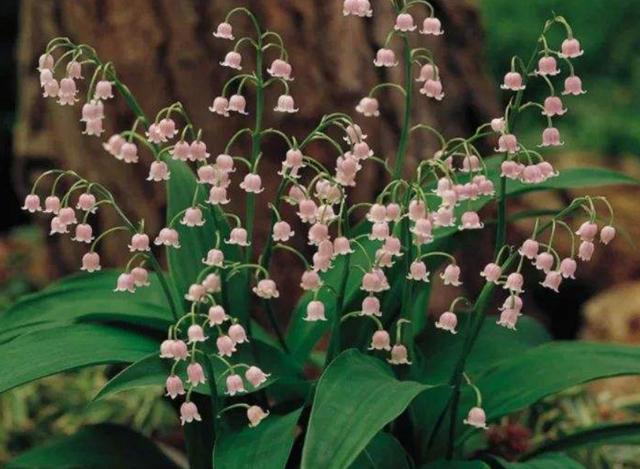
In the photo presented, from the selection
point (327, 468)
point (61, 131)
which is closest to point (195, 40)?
point (61, 131)

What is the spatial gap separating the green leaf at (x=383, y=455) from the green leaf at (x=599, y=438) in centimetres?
40

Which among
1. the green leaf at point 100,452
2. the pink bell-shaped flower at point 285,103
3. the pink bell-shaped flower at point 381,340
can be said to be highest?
the pink bell-shaped flower at point 285,103

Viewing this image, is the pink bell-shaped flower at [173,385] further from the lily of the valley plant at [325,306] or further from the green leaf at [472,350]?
the green leaf at [472,350]

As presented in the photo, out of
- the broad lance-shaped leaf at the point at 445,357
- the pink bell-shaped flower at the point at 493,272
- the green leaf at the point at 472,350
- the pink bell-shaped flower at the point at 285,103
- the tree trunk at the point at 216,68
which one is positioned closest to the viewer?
the pink bell-shaped flower at the point at 493,272

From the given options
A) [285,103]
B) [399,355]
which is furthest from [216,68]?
[399,355]

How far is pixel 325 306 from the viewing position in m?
2.37

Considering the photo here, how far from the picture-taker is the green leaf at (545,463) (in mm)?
2188

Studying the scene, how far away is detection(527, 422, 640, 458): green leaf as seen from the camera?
7.66ft

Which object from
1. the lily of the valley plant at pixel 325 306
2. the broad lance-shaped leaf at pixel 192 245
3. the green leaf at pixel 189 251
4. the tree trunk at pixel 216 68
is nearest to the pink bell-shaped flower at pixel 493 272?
the lily of the valley plant at pixel 325 306

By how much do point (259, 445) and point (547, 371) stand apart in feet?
2.03

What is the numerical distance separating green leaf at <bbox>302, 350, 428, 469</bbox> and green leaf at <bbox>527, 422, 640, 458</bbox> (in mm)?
546

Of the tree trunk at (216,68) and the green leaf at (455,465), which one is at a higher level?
the tree trunk at (216,68)

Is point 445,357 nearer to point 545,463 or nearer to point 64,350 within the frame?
point 545,463

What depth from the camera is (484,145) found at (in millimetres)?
3703
